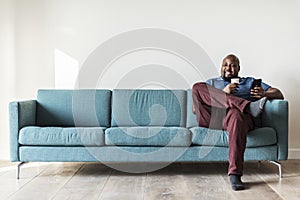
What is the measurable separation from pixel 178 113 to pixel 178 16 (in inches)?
42.4

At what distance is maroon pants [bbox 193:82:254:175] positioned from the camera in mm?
3133

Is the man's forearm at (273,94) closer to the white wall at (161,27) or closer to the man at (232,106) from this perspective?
the man at (232,106)

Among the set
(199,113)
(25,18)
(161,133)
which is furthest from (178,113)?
(25,18)

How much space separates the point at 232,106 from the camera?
338 centimetres

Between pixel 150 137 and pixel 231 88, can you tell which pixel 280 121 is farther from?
pixel 150 137

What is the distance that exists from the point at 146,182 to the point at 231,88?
112cm

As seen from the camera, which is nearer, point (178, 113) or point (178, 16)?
point (178, 113)

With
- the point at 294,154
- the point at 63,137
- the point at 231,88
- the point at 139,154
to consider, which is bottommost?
the point at 294,154

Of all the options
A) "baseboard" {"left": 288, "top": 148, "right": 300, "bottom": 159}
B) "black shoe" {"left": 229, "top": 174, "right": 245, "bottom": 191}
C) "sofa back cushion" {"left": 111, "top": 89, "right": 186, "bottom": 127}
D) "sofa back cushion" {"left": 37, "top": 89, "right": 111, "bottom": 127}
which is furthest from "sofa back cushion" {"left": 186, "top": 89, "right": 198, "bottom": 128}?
"baseboard" {"left": 288, "top": 148, "right": 300, "bottom": 159}

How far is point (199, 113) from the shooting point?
3559mm

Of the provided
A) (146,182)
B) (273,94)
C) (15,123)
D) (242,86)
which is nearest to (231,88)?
(242,86)

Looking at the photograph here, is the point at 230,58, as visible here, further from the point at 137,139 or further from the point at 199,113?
the point at 137,139

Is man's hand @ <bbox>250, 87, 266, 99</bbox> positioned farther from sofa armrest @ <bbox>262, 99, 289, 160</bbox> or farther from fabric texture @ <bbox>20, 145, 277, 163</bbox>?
fabric texture @ <bbox>20, 145, 277, 163</bbox>

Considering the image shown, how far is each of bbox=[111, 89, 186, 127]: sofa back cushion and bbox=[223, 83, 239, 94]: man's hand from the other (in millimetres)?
474
